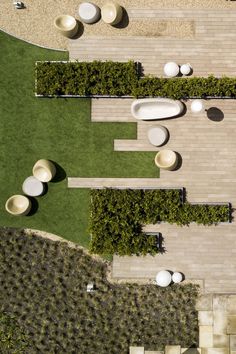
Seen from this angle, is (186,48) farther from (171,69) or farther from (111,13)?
(111,13)

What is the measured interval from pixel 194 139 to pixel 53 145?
726cm

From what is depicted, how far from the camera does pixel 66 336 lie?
68.8 ft

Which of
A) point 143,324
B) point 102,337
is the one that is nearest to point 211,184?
point 143,324

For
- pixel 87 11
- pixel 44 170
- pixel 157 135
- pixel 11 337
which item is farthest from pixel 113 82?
pixel 11 337

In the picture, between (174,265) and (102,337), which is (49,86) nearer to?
(174,265)

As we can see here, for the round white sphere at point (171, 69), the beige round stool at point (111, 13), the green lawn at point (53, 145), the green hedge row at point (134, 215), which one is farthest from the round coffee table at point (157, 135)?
the beige round stool at point (111, 13)

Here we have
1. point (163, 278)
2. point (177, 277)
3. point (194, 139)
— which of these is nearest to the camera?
point (163, 278)

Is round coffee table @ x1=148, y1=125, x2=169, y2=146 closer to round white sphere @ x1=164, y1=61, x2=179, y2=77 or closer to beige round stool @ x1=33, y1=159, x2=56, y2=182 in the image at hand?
round white sphere @ x1=164, y1=61, x2=179, y2=77

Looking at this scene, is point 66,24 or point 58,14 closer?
point 66,24

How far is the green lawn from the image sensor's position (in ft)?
70.2

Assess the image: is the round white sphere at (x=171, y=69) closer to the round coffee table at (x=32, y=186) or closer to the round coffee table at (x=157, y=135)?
the round coffee table at (x=157, y=135)

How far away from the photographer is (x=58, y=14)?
21641 millimetres

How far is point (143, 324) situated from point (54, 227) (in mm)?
6638

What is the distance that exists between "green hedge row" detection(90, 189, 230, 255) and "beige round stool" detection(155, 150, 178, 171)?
4.31 ft
